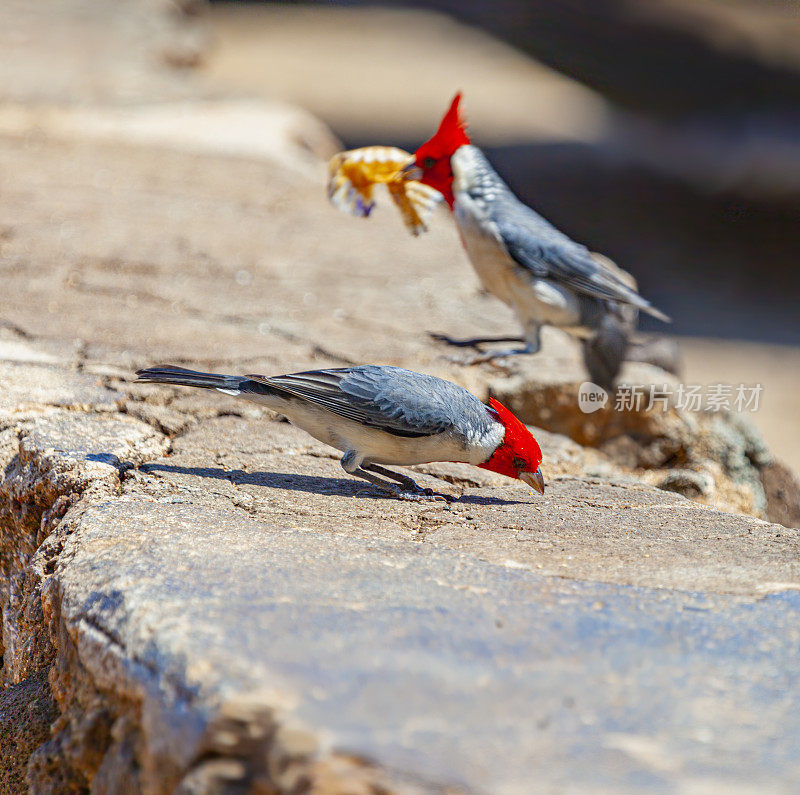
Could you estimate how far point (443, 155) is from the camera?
372 cm

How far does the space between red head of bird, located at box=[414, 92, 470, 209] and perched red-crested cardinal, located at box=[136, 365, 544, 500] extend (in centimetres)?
140

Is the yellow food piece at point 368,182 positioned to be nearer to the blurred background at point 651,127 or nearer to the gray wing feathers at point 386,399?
the gray wing feathers at point 386,399

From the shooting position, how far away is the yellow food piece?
376 cm

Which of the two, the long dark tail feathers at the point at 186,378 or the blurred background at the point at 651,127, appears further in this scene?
the blurred background at the point at 651,127

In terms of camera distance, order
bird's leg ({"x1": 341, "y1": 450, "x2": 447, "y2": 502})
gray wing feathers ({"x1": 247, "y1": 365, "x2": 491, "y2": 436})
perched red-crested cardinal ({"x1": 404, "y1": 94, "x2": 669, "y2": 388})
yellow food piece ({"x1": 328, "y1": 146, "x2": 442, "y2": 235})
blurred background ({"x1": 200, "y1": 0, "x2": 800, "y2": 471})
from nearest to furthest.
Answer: gray wing feathers ({"x1": 247, "y1": 365, "x2": 491, "y2": 436}) < bird's leg ({"x1": 341, "y1": 450, "x2": 447, "y2": 502}) < perched red-crested cardinal ({"x1": 404, "y1": 94, "x2": 669, "y2": 388}) < yellow food piece ({"x1": 328, "y1": 146, "x2": 442, "y2": 235}) < blurred background ({"x1": 200, "y1": 0, "x2": 800, "y2": 471})

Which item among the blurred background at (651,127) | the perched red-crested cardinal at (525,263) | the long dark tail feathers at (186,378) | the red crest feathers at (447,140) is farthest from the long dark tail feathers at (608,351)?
the blurred background at (651,127)

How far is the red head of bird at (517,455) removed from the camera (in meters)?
2.46

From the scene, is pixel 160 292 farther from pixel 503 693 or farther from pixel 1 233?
pixel 503 693

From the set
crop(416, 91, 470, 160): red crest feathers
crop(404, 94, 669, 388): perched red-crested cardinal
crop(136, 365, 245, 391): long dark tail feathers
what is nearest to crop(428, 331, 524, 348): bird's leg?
crop(404, 94, 669, 388): perched red-crested cardinal

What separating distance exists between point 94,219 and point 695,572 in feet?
12.7

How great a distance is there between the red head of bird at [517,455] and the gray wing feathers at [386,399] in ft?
0.21

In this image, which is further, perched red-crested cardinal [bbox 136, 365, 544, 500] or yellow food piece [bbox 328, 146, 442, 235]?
yellow food piece [bbox 328, 146, 442, 235]

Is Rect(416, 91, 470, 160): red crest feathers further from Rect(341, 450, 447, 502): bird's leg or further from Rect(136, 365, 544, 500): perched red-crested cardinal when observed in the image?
Rect(341, 450, 447, 502): bird's leg

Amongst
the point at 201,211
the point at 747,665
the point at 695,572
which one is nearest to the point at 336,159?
the point at 201,211
